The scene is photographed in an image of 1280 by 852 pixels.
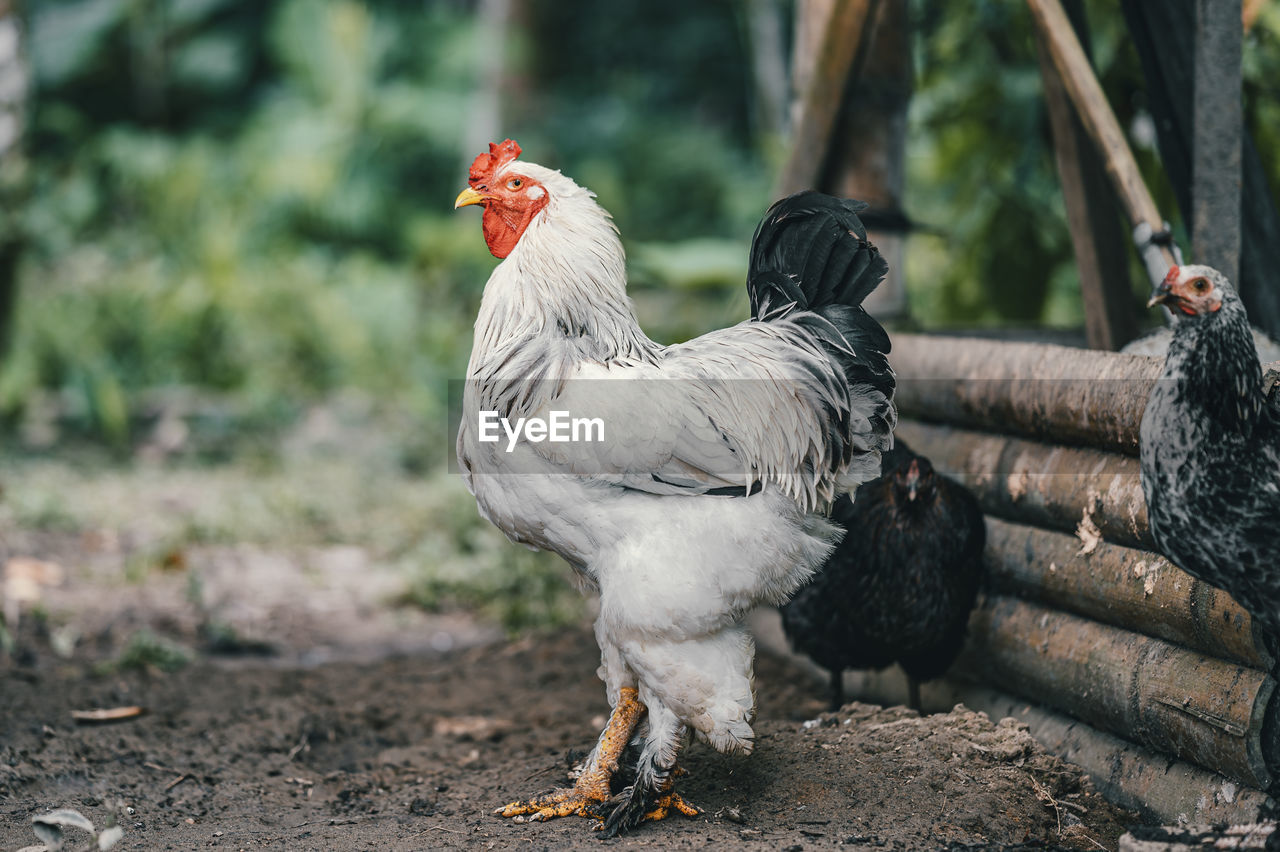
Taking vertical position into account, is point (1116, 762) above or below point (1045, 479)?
below

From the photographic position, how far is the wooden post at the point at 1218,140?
3625mm

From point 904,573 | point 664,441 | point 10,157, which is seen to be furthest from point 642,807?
point 10,157

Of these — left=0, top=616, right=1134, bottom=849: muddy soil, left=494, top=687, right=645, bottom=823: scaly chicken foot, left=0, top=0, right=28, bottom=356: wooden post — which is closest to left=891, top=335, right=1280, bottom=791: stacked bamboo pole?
left=0, top=616, right=1134, bottom=849: muddy soil

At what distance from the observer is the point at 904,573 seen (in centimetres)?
369

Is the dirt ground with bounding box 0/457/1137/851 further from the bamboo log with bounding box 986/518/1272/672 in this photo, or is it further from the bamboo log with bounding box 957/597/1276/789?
the bamboo log with bounding box 986/518/1272/672

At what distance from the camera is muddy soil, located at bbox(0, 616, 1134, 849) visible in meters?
2.92

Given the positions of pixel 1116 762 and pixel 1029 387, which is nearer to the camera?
pixel 1116 762

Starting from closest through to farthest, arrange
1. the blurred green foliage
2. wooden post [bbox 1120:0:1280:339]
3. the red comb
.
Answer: the red comb < wooden post [bbox 1120:0:1280:339] < the blurred green foliage

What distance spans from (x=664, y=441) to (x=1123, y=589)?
1471mm

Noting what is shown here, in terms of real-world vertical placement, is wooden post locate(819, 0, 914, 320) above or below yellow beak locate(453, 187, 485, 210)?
above

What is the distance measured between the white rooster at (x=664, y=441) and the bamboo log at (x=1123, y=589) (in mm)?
793

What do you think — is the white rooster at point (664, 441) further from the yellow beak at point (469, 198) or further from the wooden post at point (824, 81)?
the wooden post at point (824, 81)

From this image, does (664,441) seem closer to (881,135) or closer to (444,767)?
(444,767)

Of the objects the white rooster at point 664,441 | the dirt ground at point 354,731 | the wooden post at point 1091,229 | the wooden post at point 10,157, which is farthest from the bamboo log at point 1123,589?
the wooden post at point 10,157
